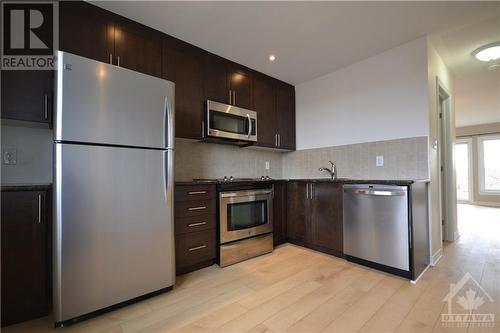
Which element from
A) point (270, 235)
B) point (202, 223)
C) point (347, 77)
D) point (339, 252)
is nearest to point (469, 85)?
point (347, 77)

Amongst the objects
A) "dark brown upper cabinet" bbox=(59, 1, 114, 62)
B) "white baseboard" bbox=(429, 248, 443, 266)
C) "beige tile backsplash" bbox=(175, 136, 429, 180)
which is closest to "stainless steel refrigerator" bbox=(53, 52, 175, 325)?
"dark brown upper cabinet" bbox=(59, 1, 114, 62)

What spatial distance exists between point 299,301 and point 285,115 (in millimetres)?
2652

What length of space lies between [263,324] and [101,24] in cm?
270

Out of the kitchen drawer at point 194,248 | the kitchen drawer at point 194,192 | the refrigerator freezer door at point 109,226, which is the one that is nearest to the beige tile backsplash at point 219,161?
the kitchen drawer at point 194,192

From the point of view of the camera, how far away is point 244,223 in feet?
8.50

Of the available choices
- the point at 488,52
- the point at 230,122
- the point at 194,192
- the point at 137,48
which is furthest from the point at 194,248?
the point at 488,52

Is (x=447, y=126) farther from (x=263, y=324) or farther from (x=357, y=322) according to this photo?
(x=263, y=324)

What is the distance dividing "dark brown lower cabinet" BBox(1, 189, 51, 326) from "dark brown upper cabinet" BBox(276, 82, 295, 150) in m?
2.80

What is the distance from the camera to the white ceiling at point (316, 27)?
1.95m

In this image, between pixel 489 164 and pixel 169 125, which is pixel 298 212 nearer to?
pixel 169 125

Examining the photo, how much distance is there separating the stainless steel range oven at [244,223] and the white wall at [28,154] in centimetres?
155

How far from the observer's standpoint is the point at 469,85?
389 cm

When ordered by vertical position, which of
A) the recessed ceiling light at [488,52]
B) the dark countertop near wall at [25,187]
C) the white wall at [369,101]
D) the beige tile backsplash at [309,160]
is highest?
the recessed ceiling light at [488,52]

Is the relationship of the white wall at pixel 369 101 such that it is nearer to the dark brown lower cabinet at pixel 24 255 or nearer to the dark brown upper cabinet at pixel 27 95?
the dark brown upper cabinet at pixel 27 95
